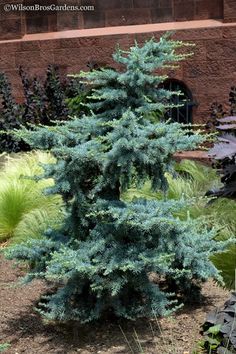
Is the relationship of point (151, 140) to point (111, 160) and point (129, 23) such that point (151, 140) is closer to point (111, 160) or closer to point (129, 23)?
point (111, 160)

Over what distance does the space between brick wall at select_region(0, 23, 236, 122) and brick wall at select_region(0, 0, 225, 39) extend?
23 cm

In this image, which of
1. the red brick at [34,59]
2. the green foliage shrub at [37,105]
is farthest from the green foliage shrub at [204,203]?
the red brick at [34,59]

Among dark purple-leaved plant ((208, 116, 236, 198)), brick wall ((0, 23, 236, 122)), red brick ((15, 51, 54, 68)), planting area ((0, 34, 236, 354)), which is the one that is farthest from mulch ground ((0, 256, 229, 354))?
red brick ((15, 51, 54, 68))

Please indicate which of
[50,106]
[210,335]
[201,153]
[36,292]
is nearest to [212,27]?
[201,153]

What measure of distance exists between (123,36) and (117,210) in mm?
6760

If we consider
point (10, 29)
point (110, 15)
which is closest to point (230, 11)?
point (110, 15)

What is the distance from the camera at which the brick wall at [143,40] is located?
32.3 feet

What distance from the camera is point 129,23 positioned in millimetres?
10750

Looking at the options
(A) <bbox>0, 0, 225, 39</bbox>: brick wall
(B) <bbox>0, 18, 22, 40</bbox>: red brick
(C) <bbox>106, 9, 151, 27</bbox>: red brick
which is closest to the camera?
(A) <bbox>0, 0, 225, 39</bbox>: brick wall

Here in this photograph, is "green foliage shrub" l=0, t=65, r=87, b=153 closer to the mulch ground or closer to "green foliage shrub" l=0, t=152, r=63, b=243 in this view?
"green foliage shrub" l=0, t=152, r=63, b=243

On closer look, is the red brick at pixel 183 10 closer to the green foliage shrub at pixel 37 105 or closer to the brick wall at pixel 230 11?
the brick wall at pixel 230 11

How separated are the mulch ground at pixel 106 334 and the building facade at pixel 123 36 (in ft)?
18.1

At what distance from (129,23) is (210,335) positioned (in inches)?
293

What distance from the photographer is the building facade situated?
989 cm
